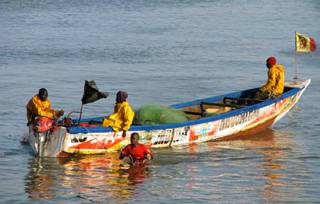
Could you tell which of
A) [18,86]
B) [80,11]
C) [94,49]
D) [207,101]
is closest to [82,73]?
[18,86]

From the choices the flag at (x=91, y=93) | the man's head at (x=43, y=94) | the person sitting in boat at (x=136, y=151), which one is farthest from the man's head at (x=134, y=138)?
the man's head at (x=43, y=94)

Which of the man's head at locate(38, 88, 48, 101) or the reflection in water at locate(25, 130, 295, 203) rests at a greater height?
the man's head at locate(38, 88, 48, 101)

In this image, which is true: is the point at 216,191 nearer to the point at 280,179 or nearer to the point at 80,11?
the point at 280,179

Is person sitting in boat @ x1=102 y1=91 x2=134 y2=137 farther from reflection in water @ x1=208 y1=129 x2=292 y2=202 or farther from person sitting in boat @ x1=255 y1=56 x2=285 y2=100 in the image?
person sitting in boat @ x1=255 y1=56 x2=285 y2=100

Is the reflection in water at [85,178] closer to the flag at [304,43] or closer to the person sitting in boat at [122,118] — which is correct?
the person sitting in boat at [122,118]

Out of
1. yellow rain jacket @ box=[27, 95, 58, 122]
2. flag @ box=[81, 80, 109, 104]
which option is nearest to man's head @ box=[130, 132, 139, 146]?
flag @ box=[81, 80, 109, 104]

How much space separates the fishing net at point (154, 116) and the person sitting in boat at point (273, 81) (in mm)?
2809

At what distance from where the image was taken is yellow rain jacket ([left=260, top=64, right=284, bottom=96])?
716 inches

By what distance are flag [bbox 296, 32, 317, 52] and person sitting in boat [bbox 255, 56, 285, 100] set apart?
2022 mm

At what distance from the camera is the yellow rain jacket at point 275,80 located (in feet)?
59.7

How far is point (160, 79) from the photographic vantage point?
23906mm

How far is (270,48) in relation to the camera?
2950 centimetres

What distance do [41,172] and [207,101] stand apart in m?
4.80

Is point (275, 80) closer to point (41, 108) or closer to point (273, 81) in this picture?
point (273, 81)
